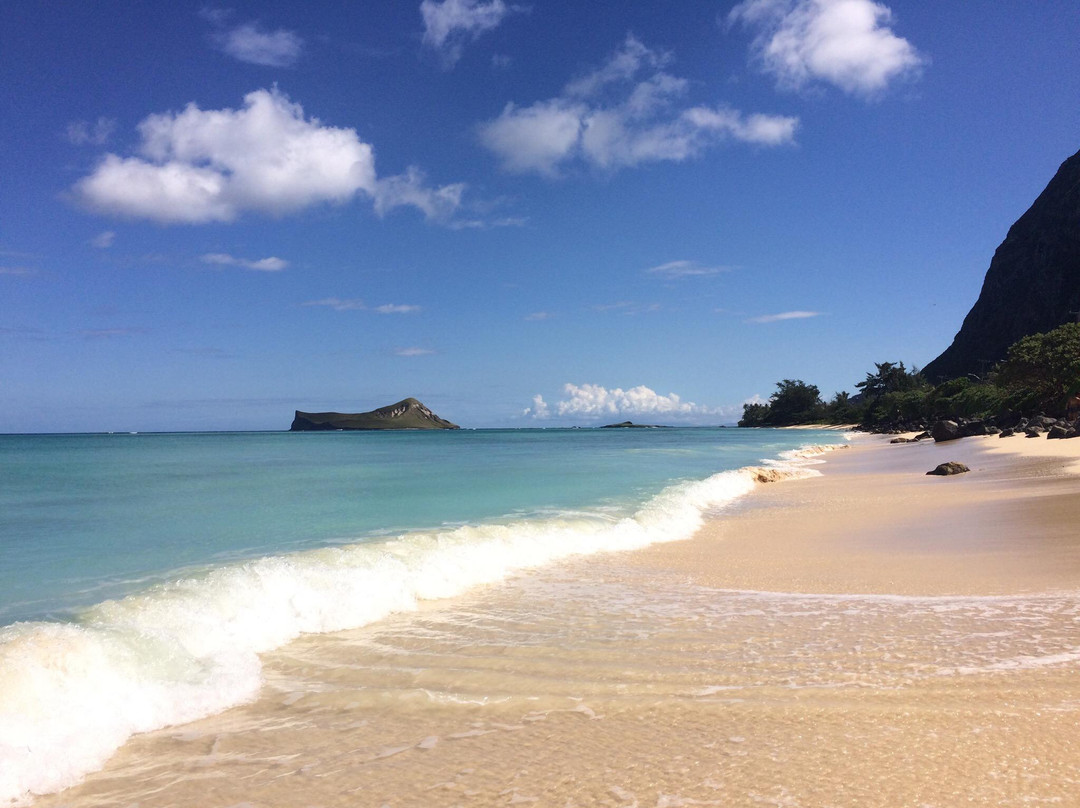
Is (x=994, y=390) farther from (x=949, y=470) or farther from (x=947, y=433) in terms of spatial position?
(x=949, y=470)

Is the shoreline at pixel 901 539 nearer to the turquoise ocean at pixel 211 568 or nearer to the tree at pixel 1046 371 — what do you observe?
the turquoise ocean at pixel 211 568

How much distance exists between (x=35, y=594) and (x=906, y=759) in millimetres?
9881

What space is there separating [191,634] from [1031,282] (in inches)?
5787

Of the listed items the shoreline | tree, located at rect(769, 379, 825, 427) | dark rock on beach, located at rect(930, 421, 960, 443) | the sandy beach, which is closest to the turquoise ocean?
the sandy beach

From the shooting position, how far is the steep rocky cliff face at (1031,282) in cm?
10931

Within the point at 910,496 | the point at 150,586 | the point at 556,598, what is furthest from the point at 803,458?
the point at 150,586

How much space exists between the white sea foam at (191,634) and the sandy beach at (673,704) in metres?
0.29

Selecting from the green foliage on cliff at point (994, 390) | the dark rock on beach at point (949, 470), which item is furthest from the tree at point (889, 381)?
the dark rock on beach at point (949, 470)

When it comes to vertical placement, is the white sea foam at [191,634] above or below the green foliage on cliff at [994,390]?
below

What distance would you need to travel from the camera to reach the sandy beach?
144 inches

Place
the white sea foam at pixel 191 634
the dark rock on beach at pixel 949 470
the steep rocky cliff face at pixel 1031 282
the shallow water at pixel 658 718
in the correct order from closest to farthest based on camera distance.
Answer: the shallow water at pixel 658 718, the white sea foam at pixel 191 634, the dark rock on beach at pixel 949 470, the steep rocky cliff face at pixel 1031 282

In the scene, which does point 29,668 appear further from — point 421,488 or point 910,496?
point 910,496

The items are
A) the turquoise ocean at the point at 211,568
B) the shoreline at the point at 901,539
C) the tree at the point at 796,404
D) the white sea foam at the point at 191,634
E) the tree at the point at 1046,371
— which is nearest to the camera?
the white sea foam at the point at 191,634

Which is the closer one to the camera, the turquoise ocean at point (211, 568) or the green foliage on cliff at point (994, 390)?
the turquoise ocean at point (211, 568)
